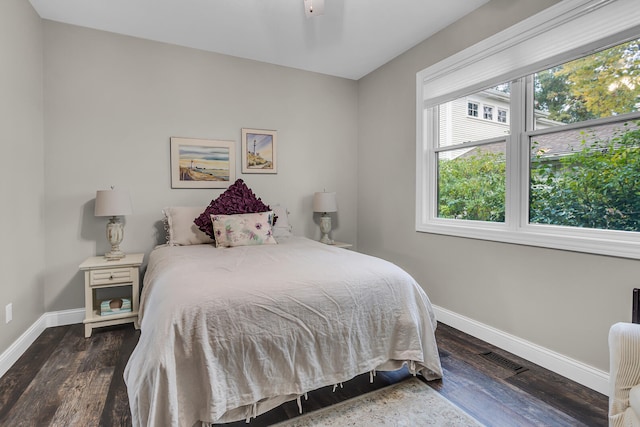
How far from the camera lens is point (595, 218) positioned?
2062 mm

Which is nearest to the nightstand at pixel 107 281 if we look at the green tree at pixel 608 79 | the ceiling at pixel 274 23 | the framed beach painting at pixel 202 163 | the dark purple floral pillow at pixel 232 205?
the dark purple floral pillow at pixel 232 205

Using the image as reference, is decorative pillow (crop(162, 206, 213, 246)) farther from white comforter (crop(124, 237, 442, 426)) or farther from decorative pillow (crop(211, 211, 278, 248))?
white comforter (crop(124, 237, 442, 426))

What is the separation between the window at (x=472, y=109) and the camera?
2.85 m

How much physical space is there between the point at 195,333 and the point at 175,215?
1.95 metres

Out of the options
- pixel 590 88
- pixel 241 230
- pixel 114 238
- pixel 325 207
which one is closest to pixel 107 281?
pixel 114 238

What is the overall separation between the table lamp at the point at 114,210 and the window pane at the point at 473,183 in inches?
117

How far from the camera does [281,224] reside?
3.55 metres

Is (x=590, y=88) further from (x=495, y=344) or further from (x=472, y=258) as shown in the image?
(x=495, y=344)

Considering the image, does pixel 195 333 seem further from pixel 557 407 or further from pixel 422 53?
pixel 422 53

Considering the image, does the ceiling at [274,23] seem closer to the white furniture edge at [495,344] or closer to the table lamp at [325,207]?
the table lamp at [325,207]

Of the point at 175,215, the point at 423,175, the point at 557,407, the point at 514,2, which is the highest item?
the point at 514,2

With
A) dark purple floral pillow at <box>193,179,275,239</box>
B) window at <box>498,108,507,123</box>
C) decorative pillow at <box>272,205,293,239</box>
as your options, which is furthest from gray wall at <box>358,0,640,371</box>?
dark purple floral pillow at <box>193,179,275,239</box>

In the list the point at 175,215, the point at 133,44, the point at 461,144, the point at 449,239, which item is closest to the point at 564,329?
the point at 449,239

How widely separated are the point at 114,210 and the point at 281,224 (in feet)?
5.16
